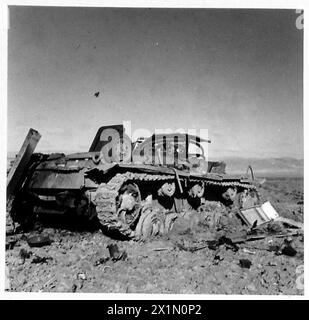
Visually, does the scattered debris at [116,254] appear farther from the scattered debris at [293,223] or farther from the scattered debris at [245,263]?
the scattered debris at [293,223]

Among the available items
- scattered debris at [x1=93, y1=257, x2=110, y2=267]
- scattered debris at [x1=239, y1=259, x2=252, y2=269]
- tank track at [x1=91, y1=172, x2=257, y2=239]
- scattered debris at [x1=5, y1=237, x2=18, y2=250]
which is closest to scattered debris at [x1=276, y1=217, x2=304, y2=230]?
scattered debris at [x1=239, y1=259, x2=252, y2=269]

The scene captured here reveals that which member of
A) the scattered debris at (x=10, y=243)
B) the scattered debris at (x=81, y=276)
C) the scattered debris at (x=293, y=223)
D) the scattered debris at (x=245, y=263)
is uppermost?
the scattered debris at (x=293, y=223)

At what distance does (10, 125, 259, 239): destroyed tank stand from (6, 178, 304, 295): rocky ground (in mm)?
633

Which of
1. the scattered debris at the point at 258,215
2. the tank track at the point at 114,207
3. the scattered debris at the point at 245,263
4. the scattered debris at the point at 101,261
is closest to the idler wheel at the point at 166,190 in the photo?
the tank track at the point at 114,207

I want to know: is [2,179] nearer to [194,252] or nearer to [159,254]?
[159,254]

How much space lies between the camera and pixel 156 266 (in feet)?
18.3

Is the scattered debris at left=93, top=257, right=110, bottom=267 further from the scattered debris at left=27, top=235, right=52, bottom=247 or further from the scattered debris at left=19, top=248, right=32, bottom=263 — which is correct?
the scattered debris at left=27, top=235, right=52, bottom=247

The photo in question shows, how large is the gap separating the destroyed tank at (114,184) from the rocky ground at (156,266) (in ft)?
2.08

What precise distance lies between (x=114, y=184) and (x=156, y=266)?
1.90m

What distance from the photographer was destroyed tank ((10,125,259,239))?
6.62 metres

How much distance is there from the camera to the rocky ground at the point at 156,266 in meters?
4.85

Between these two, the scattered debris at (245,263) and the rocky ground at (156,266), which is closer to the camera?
the rocky ground at (156,266)
